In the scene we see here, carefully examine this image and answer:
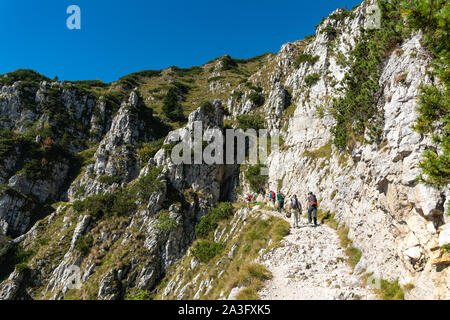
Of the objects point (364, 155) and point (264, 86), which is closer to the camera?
point (364, 155)

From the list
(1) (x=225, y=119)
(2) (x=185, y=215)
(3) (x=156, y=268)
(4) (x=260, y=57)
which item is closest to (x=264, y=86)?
(1) (x=225, y=119)

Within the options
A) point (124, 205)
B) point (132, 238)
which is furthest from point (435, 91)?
point (124, 205)

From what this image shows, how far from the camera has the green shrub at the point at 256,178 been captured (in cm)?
3925

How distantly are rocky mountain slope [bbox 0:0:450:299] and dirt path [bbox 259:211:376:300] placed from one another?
55 cm

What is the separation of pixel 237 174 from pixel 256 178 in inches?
320

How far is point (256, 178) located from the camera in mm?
39688

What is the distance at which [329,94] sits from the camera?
37.0 meters

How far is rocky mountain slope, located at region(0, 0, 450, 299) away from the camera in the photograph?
7.71 metres

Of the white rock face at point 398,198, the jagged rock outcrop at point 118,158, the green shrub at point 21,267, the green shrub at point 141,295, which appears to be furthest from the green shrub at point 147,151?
the white rock face at point 398,198

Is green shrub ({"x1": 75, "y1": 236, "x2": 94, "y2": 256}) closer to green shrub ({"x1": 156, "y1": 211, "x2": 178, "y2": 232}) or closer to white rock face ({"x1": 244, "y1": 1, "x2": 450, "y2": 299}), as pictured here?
green shrub ({"x1": 156, "y1": 211, "x2": 178, "y2": 232})

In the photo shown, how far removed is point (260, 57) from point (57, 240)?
12369 cm

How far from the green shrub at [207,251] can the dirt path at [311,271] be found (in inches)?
547

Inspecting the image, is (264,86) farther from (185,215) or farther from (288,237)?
(288,237)
